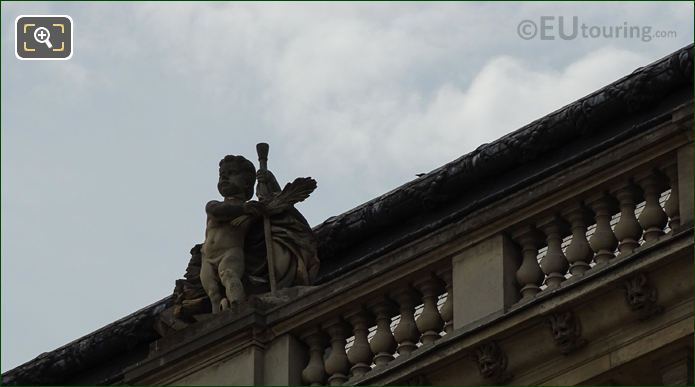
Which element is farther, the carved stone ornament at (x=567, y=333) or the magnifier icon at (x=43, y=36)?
the magnifier icon at (x=43, y=36)

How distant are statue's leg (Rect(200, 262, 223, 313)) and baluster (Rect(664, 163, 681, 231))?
5.24 meters

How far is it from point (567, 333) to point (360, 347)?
2.55m

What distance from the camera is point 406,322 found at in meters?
25.9

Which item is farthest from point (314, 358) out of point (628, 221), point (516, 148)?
point (516, 148)

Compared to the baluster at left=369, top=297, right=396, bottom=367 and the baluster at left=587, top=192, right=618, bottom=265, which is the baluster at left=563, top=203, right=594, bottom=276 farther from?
the baluster at left=369, top=297, right=396, bottom=367

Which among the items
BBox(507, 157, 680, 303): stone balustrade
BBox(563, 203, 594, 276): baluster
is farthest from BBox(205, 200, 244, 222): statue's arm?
BBox(563, 203, 594, 276): baluster

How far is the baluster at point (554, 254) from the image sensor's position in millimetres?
25031

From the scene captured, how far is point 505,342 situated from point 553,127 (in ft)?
17.9

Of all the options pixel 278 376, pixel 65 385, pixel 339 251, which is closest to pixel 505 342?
pixel 278 376

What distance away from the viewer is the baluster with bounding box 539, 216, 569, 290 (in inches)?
985

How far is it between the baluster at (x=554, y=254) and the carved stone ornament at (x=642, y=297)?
35.6 inches

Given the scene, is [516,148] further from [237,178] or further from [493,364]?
[493,364]

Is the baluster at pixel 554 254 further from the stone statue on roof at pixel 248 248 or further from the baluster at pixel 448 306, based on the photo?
the stone statue on roof at pixel 248 248

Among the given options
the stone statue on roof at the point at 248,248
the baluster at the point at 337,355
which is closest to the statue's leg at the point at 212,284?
the stone statue on roof at the point at 248,248
